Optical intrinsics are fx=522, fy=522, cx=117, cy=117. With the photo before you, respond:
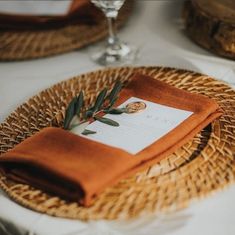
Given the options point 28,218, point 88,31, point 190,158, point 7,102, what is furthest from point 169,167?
point 88,31

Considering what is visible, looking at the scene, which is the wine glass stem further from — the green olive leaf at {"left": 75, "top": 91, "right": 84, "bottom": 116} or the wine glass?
Answer: the green olive leaf at {"left": 75, "top": 91, "right": 84, "bottom": 116}

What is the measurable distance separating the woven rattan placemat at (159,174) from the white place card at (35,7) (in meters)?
0.27

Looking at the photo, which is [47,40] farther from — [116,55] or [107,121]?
[107,121]

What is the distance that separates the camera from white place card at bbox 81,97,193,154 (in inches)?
22.4

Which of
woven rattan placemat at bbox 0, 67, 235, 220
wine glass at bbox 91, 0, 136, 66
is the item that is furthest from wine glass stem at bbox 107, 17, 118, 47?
woven rattan placemat at bbox 0, 67, 235, 220

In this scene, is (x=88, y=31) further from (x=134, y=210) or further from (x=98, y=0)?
(x=134, y=210)

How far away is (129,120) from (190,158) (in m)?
0.09

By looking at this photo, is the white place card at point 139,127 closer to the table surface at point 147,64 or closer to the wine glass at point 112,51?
the table surface at point 147,64

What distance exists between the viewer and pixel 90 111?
616 mm

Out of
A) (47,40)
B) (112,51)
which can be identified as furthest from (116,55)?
(47,40)

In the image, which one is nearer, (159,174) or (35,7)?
(159,174)

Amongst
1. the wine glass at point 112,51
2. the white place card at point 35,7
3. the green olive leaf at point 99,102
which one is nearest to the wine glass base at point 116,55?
the wine glass at point 112,51

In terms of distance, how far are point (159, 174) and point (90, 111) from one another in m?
0.13

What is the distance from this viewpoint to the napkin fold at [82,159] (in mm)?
501
